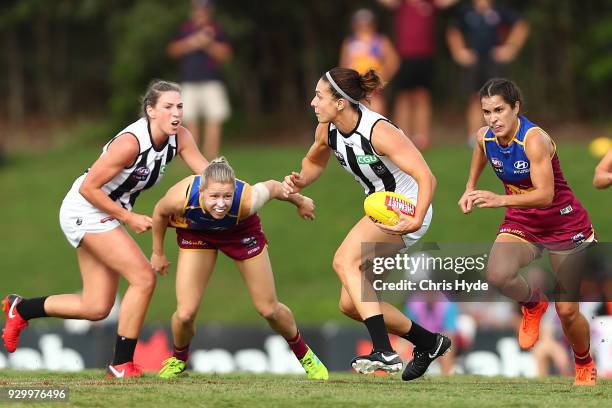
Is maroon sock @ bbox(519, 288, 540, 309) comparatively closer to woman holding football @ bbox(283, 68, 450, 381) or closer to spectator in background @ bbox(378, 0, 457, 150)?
woman holding football @ bbox(283, 68, 450, 381)

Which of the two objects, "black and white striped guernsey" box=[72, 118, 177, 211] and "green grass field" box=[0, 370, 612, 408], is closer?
"green grass field" box=[0, 370, 612, 408]

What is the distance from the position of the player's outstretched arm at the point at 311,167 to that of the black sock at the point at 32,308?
2001 mm

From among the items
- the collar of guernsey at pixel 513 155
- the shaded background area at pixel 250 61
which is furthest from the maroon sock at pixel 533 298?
the shaded background area at pixel 250 61

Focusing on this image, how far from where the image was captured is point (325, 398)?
6.67 meters

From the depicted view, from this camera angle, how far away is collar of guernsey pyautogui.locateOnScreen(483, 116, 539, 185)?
7664 mm

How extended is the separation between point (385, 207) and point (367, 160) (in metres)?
0.41

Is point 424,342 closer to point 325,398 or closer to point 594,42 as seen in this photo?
point 325,398

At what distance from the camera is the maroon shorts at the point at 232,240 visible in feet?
26.7

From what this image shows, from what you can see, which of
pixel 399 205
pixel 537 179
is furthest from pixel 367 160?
pixel 537 179

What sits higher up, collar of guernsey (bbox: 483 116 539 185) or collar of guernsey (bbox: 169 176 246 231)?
collar of guernsey (bbox: 483 116 539 185)

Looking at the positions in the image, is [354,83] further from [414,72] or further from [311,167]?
[414,72]

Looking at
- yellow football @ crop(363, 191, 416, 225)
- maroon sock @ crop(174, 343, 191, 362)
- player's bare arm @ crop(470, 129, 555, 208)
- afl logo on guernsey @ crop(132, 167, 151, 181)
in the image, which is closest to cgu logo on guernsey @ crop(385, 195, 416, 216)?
yellow football @ crop(363, 191, 416, 225)

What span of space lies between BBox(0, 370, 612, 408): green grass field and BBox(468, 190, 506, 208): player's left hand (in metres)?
1.19

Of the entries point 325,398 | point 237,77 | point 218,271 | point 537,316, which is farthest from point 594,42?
point 325,398
